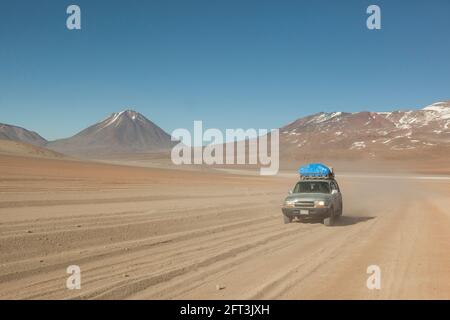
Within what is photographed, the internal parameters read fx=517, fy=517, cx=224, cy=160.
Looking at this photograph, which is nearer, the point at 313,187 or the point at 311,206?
the point at 311,206

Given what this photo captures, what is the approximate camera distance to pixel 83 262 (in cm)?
996

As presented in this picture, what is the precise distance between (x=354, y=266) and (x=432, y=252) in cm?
284

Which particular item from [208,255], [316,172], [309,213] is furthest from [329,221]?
[208,255]

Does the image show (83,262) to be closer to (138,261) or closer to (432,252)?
(138,261)

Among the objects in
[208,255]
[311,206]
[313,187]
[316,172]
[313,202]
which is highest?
[316,172]

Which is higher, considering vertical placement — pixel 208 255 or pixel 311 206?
pixel 311 206

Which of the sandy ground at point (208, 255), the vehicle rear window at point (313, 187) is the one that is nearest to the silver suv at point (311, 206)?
the vehicle rear window at point (313, 187)

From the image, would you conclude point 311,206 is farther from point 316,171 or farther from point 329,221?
point 316,171

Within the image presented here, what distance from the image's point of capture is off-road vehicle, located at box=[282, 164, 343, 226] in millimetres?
17844

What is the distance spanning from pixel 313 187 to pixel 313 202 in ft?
5.74

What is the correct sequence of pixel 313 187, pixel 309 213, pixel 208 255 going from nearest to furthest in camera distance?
pixel 208 255 → pixel 309 213 → pixel 313 187

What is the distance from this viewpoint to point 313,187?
64.3 ft

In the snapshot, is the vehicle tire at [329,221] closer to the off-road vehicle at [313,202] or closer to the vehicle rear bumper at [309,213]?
the off-road vehicle at [313,202]
